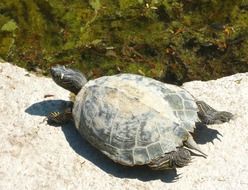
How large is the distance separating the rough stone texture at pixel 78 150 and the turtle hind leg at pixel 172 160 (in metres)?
0.21

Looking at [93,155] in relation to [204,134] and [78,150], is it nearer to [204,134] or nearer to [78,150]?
[78,150]

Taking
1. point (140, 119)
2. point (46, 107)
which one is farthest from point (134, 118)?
point (46, 107)

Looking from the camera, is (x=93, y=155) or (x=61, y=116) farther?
(x=61, y=116)

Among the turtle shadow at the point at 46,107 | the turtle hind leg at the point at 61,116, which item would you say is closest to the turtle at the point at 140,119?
the turtle hind leg at the point at 61,116

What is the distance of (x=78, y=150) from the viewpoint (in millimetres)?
5855

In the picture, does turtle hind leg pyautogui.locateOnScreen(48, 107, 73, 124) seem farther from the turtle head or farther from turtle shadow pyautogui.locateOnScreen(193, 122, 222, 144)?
turtle shadow pyautogui.locateOnScreen(193, 122, 222, 144)

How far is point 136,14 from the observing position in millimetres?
6789

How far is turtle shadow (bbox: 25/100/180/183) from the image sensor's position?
5.57m

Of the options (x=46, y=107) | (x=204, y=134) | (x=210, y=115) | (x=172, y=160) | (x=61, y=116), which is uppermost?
(x=210, y=115)

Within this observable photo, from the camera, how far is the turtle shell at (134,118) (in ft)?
17.5

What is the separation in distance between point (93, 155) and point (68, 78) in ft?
→ 2.55

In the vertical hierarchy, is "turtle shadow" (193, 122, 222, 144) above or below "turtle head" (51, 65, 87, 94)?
below

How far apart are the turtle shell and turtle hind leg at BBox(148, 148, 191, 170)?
4cm

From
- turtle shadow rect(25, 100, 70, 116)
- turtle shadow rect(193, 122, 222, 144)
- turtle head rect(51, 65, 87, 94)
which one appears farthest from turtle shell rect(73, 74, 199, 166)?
turtle shadow rect(25, 100, 70, 116)
